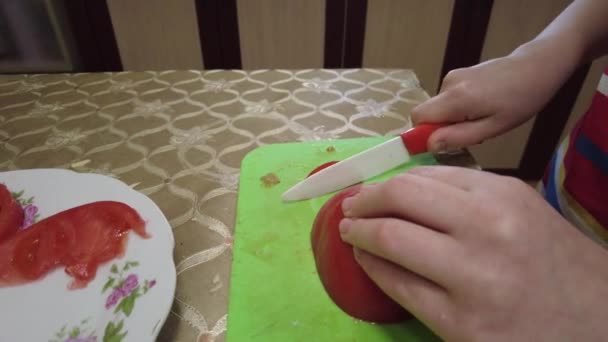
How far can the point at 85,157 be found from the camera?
2.54 ft

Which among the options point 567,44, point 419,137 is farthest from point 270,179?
point 567,44

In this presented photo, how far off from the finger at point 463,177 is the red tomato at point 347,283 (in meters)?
0.14

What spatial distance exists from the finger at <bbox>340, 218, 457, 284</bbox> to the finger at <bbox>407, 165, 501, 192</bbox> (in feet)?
0.19

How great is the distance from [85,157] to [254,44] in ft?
4.04

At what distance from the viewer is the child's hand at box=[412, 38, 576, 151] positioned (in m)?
0.57

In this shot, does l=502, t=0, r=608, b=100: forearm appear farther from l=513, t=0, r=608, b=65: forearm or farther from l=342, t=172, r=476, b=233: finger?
l=342, t=172, r=476, b=233: finger

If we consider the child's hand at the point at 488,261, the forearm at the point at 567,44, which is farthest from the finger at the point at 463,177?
the forearm at the point at 567,44

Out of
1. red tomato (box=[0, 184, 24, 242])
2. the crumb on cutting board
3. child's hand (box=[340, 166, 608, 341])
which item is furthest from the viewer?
the crumb on cutting board

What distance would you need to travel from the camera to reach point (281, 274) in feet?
1.66

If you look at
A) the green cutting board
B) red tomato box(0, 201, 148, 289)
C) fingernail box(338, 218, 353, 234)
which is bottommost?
the green cutting board

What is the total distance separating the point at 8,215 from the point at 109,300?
238 mm

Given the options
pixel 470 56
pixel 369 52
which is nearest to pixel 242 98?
pixel 369 52

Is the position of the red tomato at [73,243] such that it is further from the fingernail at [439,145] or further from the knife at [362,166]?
the fingernail at [439,145]

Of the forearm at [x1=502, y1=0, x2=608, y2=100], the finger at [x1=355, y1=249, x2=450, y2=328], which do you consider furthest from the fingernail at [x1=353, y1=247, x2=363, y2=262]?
the forearm at [x1=502, y1=0, x2=608, y2=100]
